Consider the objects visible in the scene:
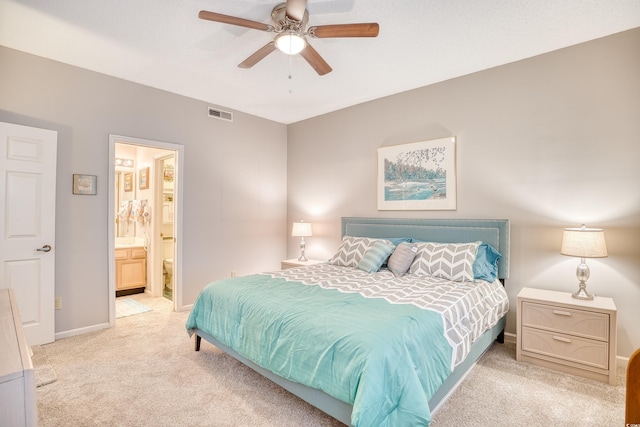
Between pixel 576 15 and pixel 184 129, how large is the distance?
4109 mm

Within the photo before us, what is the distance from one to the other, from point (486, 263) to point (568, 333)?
0.81 meters

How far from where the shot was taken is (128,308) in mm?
4219

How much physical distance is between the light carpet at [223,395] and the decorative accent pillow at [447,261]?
2.53 feet

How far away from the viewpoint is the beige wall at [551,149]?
2.60m

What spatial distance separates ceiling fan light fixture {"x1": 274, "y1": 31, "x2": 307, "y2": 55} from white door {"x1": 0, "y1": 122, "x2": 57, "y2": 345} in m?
2.40

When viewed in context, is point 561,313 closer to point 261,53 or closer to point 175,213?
point 261,53

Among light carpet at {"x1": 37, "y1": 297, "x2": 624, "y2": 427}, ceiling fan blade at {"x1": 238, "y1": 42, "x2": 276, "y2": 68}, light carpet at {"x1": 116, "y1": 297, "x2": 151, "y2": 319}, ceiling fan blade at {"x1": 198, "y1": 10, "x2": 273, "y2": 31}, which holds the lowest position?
light carpet at {"x1": 116, "y1": 297, "x2": 151, "y2": 319}

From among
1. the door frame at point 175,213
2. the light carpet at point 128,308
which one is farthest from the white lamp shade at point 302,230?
the light carpet at point 128,308

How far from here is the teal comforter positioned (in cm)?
154

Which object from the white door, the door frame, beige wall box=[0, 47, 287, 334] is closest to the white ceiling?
beige wall box=[0, 47, 287, 334]

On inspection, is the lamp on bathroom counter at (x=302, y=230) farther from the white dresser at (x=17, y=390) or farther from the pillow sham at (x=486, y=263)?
the white dresser at (x=17, y=390)

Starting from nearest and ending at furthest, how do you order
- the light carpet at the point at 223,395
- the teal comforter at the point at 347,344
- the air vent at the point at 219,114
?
the teal comforter at the point at 347,344 → the light carpet at the point at 223,395 → the air vent at the point at 219,114

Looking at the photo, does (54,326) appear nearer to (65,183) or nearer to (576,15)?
(65,183)

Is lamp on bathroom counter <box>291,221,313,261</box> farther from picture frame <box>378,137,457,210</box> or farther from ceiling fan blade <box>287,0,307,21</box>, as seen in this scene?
ceiling fan blade <box>287,0,307,21</box>
